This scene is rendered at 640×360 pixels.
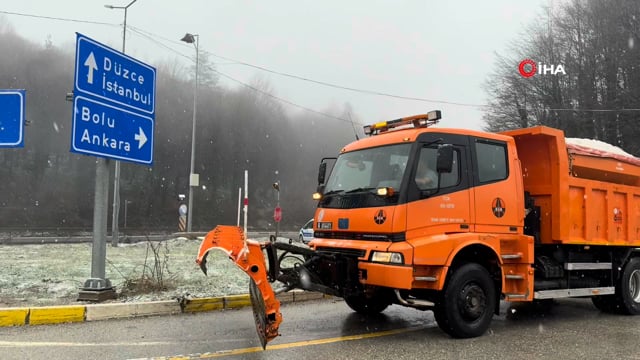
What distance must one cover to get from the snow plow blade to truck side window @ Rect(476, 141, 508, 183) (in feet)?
10.2

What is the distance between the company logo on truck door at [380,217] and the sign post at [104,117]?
4571 mm

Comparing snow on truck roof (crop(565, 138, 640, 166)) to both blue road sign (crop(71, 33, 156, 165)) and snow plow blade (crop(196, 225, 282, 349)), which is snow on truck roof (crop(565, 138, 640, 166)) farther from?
blue road sign (crop(71, 33, 156, 165))

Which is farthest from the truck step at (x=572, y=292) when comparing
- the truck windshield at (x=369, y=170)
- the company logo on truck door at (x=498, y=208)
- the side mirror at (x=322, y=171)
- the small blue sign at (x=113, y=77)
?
the small blue sign at (x=113, y=77)

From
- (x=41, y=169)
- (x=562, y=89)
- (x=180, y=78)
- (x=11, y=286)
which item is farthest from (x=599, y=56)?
(x=41, y=169)

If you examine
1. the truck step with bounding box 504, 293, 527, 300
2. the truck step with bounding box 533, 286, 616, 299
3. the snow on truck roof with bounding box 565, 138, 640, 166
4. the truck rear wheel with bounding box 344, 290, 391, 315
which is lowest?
the truck rear wheel with bounding box 344, 290, 391, 315

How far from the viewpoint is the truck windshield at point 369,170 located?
6.02 meters

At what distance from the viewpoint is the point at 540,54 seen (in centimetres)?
3509

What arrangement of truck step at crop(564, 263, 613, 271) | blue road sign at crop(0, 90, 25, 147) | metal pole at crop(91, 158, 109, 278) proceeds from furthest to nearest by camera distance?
blue road sign at crop(0, 90, 25, 147) → metal pole at crop(91, 158, 109, 278) → truck step at crop(564, 263, 613, 271)

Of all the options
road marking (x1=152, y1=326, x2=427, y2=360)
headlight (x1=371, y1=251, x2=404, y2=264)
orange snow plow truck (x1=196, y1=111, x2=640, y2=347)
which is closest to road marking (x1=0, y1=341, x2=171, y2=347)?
road marking (x1=152, y1=326, x2=427, y2=360)

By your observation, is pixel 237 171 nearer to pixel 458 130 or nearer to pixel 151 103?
pixel 151 103

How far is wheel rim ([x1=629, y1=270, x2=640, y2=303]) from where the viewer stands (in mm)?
8258

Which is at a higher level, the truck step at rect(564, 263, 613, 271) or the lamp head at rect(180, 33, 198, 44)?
the lamp head at rect(180, 33, 198, 44)

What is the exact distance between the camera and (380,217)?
5.83 meters

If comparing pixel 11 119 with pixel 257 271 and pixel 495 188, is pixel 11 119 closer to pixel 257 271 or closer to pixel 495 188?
pixel 257 271
